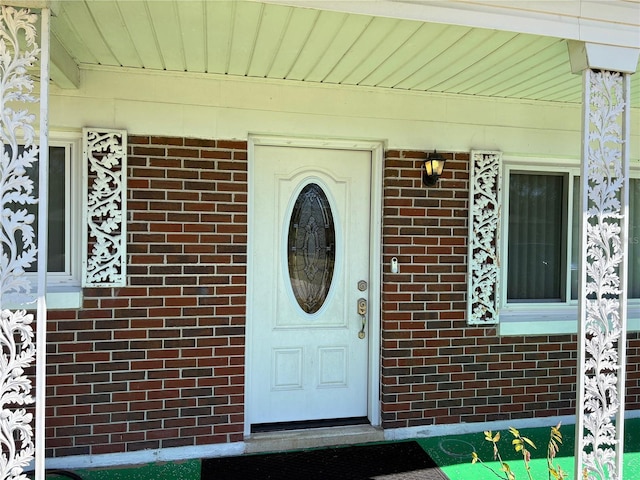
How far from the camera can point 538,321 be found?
3.74m

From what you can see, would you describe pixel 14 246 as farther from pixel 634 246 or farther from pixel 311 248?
pixel 634 246

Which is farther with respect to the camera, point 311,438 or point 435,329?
point 435,329

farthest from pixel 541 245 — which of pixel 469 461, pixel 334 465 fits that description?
pixel 334 465

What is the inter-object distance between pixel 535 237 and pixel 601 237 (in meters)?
1.46

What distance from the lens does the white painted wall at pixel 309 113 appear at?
3070mm

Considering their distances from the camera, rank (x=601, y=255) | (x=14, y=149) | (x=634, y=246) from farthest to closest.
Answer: (x=634, y=246) → (x=601, y=255) → (x=14, y=149)

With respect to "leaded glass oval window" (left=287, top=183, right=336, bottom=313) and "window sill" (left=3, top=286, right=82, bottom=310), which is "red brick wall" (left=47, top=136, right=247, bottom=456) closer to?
"window sill" (left=3, top=286, right=82, bottom=310)

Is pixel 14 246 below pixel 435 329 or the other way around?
the other way around

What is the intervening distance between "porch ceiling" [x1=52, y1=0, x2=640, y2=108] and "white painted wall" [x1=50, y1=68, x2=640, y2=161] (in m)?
0.10

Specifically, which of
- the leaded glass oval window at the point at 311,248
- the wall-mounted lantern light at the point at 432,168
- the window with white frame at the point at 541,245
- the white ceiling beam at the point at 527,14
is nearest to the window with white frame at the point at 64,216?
the leaded glass oval window at the point at 311,248

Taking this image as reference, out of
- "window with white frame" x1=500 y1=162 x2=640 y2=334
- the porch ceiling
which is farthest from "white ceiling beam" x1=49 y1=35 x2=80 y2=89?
"window with white frame" x1=500 y1=162 x2=640 y2=334

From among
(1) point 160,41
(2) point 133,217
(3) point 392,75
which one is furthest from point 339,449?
(1) point 160,41

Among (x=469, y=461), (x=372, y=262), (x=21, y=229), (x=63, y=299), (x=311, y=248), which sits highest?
(x=21, y=229)

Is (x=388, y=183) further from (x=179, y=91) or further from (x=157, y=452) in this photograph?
(x=157, y=452)
